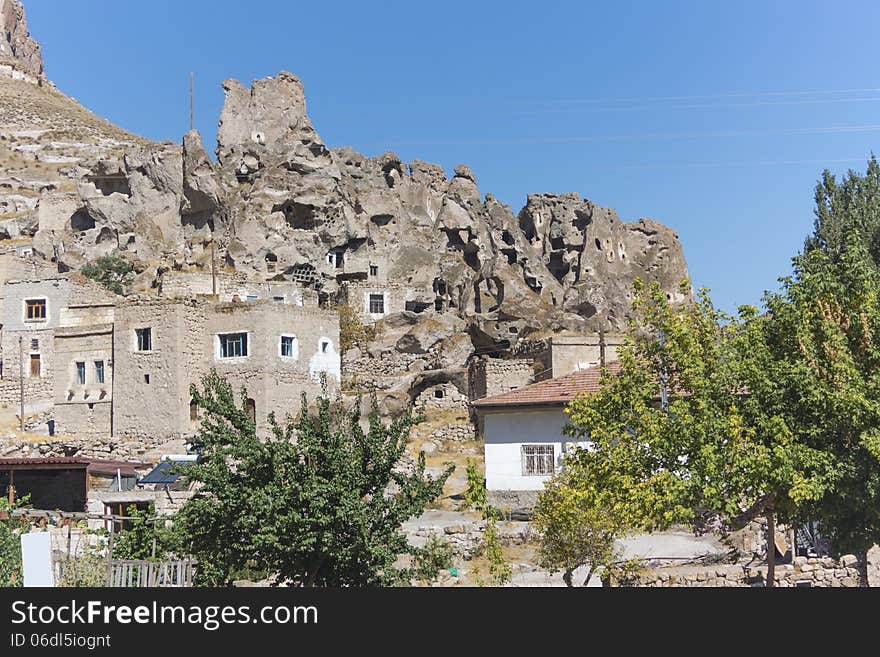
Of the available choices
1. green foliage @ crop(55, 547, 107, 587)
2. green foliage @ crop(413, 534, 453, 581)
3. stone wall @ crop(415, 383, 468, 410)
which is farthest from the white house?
stone wall @ crop(415, 383, 468, 410)

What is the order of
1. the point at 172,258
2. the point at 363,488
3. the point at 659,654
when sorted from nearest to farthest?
the point at 659,654, the point at 363,488, the point at 172,258

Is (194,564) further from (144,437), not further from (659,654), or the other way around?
(144,437)

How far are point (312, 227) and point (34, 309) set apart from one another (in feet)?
79.4

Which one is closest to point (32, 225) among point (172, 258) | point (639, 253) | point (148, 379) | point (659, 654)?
point (172, 258)

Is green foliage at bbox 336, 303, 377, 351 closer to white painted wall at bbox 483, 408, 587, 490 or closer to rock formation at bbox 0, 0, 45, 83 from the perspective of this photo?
white painted wall at bbox 483, 408, 587, 490

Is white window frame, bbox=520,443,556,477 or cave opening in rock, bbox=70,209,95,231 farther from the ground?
cave opening in rock, bbox=70,209,95,231

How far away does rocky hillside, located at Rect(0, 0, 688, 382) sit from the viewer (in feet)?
235

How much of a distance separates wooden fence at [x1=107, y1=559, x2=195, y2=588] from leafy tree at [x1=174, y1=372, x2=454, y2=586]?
33 centimetres

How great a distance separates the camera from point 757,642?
46.2 feet

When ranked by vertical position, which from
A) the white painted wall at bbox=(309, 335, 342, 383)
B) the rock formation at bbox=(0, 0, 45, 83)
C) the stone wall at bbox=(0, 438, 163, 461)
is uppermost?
the rock formation at bbox=(0, 0, 45, 83)

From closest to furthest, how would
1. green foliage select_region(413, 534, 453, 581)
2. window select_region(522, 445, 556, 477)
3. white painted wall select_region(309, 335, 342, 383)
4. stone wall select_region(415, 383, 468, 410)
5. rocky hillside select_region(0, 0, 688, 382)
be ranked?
1. green foliage select_region(413, 534, 453, 581)
2. window select_region(522, 445, 556, 477)
3. white painted wall select_region(309, 335, 342, 383)
4. stone wall select_region(415, 383, 468, 410)
5. rocky hillside select_region(0, 0, 688, 382)

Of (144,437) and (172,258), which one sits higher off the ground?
(172,258)

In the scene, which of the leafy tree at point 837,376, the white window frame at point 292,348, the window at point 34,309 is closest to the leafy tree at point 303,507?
the leafy tree at point 837,376

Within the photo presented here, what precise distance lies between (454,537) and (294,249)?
45.3 metres
